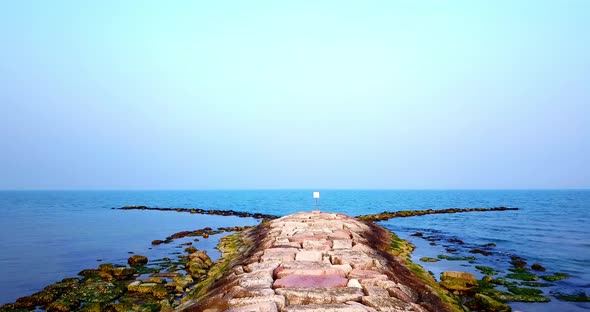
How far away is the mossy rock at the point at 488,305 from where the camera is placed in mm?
8805

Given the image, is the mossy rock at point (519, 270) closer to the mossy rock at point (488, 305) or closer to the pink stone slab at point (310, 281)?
the mossy rock at point (488, 305)

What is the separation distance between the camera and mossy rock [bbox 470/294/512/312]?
880 cm

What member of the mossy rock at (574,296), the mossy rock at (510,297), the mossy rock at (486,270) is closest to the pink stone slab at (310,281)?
the mossy rock at (510,297)

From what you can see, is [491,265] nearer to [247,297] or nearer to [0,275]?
[247,297]

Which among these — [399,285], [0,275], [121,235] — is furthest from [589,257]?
[121,235]

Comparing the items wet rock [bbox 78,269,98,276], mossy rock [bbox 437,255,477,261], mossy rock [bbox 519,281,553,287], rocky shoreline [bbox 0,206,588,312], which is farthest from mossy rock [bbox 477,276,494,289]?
wet rock [bbox 78,269,98,276]

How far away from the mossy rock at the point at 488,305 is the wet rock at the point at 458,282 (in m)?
1.12

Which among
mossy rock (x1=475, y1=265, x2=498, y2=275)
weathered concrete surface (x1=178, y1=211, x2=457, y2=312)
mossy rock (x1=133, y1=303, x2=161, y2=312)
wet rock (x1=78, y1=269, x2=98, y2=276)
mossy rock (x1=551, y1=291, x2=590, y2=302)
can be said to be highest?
weathered concrete surface (x1=178, y1=211, x2=457, y2=312)

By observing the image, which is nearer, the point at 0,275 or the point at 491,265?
the point at 0,275

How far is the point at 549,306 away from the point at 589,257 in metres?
9.83

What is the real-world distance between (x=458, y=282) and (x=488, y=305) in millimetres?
1783

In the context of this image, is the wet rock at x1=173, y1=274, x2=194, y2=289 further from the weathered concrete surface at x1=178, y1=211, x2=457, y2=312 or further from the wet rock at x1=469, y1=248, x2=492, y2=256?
the wet rock at x1=469, y1=248, x2=492, y2=256

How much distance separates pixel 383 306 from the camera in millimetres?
5699

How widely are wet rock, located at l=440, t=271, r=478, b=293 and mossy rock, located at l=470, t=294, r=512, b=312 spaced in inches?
44.3
